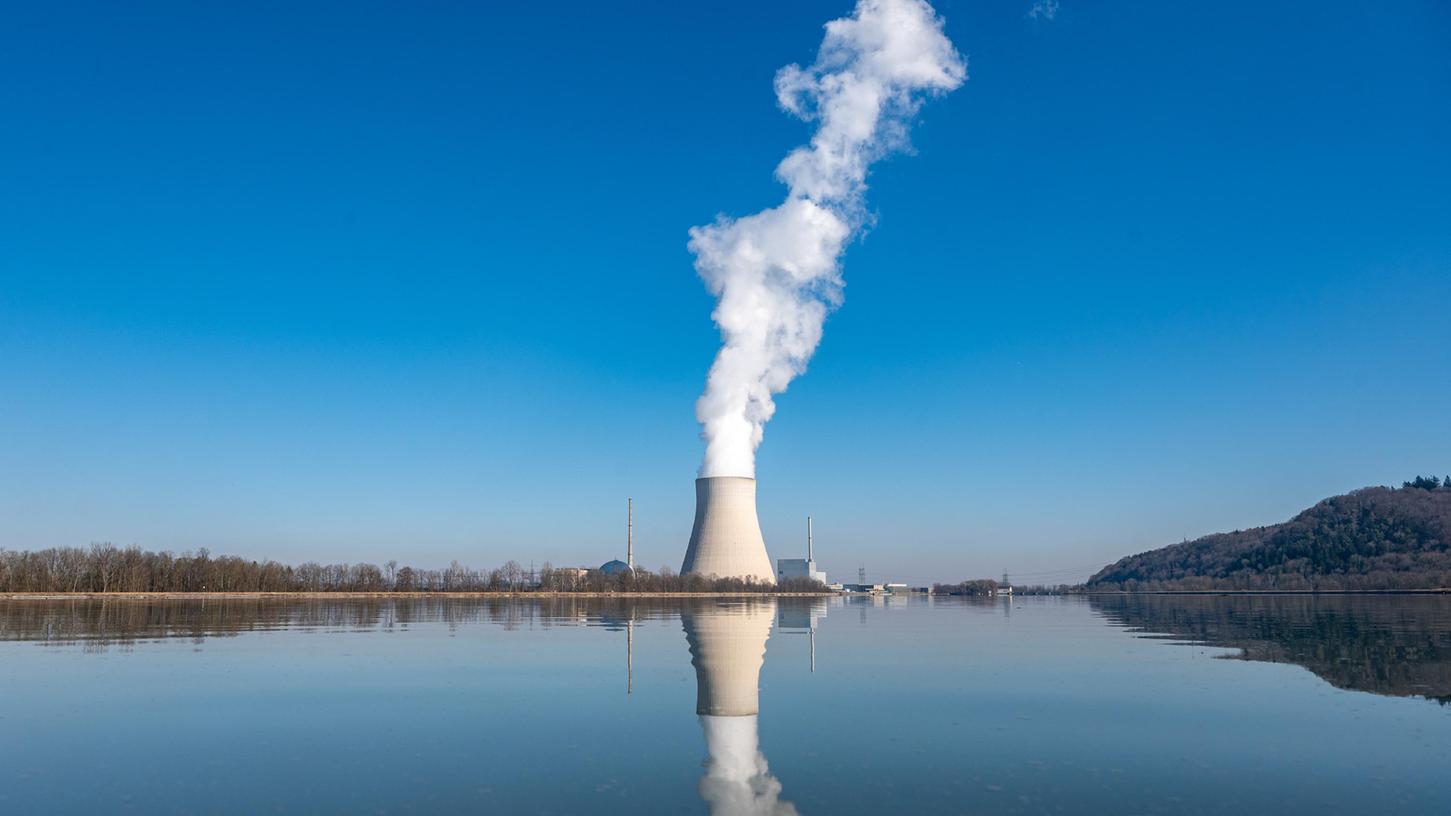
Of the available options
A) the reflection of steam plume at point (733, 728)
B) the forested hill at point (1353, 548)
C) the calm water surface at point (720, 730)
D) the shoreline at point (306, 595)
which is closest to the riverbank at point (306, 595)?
the shoreline at point (306, 595)

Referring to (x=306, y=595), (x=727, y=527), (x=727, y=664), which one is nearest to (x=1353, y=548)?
(x=727, y=527)

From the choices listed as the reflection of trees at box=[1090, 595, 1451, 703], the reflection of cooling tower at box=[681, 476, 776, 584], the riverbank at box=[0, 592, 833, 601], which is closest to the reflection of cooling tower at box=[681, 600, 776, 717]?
the reflection of trees at box=[1090, 595, 1451, 703]

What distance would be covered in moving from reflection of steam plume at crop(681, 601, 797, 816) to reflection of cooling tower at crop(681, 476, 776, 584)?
2661 centimetres

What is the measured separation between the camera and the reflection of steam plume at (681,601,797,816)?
7.10 metres

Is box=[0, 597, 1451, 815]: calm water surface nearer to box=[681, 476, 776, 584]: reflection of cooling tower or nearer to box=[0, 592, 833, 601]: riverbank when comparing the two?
box=[681, 476, 776, 584]: reflection of cooling tower

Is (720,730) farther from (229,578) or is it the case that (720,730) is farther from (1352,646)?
(229,578)

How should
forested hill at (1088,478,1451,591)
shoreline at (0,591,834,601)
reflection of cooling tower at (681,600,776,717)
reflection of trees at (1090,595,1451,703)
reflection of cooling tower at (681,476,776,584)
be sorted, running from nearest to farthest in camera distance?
1. reflection of cooling tower at (681,600,776,717)
2. reflection of trees at (1090,595,1451,703)
3. reflection of cooling tower at (681,476,776,584)
4. shoreline at (0,591,834,601)
5. forested hill at (1088,478,1451,591)

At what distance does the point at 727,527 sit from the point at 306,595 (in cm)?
3413

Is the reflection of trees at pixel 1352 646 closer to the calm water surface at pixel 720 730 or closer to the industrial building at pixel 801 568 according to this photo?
the calm water surface at pixel 720 730

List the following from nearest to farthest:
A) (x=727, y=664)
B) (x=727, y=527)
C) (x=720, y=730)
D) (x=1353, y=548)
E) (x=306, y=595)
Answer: (x=720, y=730), (x=727, y=664), (x=727, y=527), (x=306, y=595), (x=1353, y=548)

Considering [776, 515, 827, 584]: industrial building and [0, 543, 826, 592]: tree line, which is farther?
[776, 515, 827, 584]: industrial building

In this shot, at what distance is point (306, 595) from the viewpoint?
2539 inches

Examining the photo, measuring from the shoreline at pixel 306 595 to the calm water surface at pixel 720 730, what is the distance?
139 feet

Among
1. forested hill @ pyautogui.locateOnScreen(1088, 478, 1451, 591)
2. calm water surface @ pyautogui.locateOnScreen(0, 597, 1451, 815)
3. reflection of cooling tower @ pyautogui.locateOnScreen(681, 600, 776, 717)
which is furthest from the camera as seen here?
forested hill @ pyautogui.locateOnScreen(1088, 478, 1451, 591)
